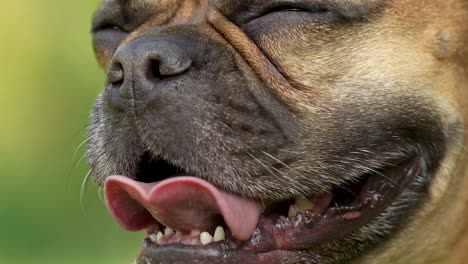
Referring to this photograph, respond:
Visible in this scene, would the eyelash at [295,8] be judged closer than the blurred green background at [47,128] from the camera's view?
Yes

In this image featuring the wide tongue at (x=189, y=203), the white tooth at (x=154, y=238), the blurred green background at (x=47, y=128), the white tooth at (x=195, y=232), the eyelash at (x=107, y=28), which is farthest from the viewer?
the blurred green background at (x=47, y=128)

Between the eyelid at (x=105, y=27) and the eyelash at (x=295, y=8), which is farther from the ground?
the eyelash at (x=295, y=8)

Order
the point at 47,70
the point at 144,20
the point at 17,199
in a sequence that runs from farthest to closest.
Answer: the point at 47,70 < the point at 17,199 < the point at 144,20

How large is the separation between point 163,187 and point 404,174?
3.33 ft

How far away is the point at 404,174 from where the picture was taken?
11.9ft

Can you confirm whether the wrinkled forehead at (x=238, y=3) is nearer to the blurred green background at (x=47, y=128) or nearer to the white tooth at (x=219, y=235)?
the white tooth at (x=219, y=235)

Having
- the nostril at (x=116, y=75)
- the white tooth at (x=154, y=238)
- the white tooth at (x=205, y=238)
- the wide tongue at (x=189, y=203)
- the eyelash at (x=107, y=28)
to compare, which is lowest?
the white tooth at (x=154, y=238)

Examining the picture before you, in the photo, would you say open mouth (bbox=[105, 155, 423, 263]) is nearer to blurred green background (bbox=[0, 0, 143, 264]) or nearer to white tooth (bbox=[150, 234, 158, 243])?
white tooth (bbox=[150, 234, 158, 243])

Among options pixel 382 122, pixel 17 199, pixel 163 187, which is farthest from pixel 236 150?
pixel 17 199

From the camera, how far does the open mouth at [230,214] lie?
3414mm

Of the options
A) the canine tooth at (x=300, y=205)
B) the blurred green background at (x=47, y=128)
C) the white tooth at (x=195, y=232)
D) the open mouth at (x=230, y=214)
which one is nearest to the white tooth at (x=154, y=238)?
the open mouth at (x=230, y=214)

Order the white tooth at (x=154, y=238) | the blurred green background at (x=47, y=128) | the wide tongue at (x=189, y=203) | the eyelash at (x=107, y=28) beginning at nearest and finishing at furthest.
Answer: the wide tongue at (x=189, y=203) < the white tooth at (x=154, y=238) < the eyelash at (x=107, y=28) < the blurred green background at (x=47, y=128)

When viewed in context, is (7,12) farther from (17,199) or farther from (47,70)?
(17,199)

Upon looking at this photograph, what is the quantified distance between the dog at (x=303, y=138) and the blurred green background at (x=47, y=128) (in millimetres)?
4959
